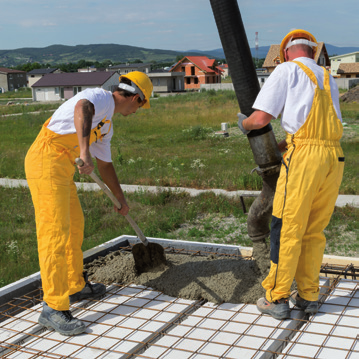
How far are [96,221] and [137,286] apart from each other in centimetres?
304

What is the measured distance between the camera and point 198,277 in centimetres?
427

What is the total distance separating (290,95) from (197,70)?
65049 mm

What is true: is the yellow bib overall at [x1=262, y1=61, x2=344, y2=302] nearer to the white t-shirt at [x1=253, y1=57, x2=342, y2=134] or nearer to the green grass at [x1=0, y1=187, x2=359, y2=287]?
the white t-shirt at [x1=253, y1=57, x2=342, y2=134]

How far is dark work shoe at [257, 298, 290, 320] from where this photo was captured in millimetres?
3523

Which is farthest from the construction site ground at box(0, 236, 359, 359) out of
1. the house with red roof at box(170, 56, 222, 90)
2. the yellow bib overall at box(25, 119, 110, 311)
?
the house with red roof at box(170, 56, 222, 90)

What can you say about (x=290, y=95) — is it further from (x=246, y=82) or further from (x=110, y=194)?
(x=110, y=194)

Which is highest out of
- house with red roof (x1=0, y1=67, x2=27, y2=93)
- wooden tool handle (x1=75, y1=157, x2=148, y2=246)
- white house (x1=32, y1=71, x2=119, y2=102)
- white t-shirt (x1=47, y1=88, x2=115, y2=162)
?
house with red roof (x1=0, y1=67, x2=27, y2=93)

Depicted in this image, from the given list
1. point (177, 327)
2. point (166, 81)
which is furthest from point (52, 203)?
point (166, 81)

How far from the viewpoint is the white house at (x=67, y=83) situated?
50.1 meters

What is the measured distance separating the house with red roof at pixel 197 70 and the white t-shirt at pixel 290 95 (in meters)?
64.0

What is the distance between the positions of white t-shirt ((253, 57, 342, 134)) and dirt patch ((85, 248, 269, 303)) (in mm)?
1395

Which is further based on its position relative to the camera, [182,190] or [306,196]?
[182,190]

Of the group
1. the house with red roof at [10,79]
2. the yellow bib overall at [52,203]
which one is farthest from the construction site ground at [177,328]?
the house with red roof at [10,79]

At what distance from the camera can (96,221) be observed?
23.8 ft
